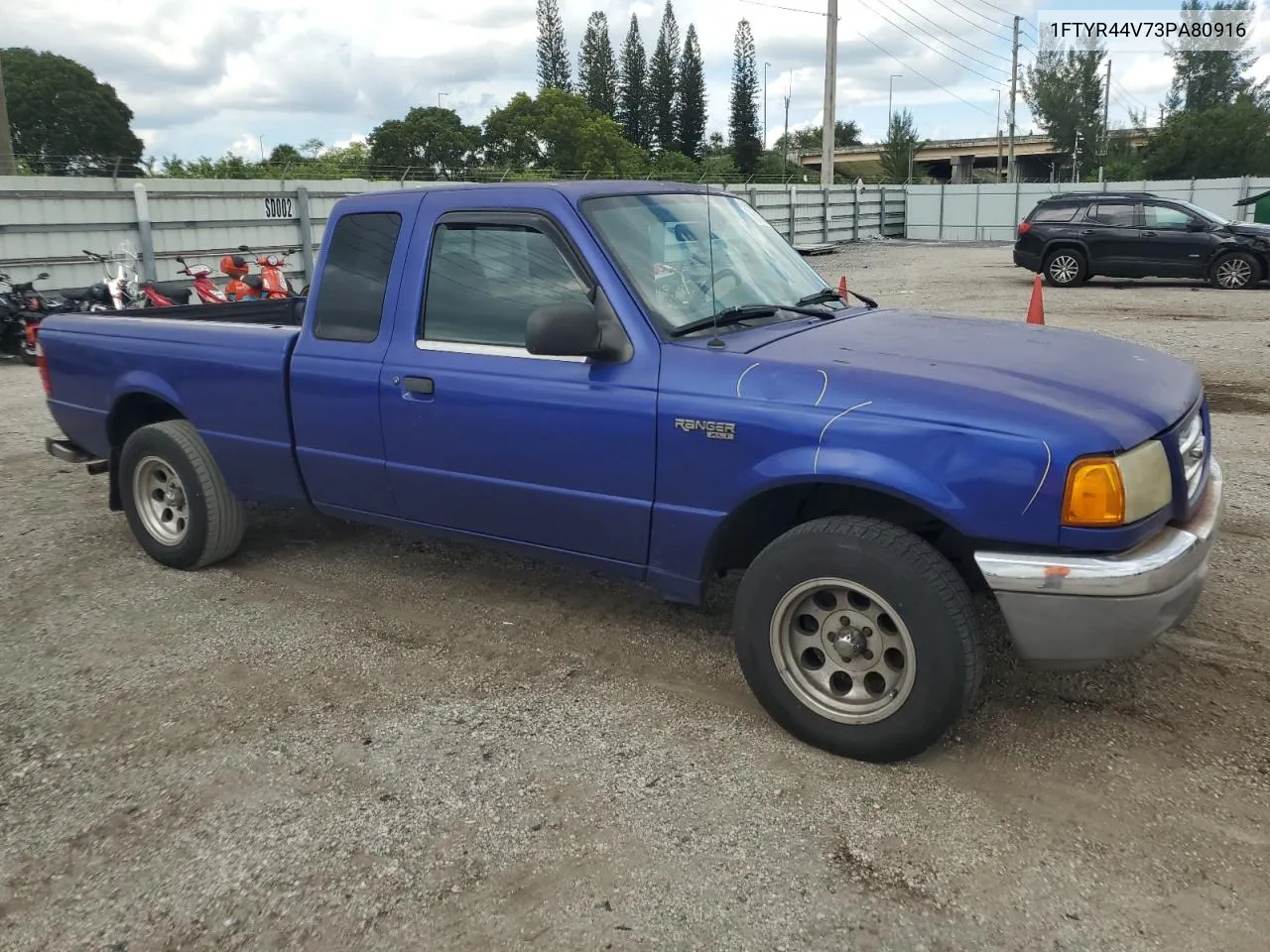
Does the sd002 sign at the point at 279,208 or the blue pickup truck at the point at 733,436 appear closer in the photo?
the blue pickup truck at the point at 733,436

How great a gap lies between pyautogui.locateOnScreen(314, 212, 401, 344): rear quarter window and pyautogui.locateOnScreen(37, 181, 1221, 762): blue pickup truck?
1cm

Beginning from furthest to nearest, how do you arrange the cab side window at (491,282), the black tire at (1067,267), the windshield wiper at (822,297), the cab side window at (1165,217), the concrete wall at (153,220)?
the black tire at (1067,267)
the cab side window at (1165,217)
the concrete wall at (153,220)
the windshield wiper at (822,297)
the cab side window at (491,282)

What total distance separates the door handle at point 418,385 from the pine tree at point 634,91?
312 feet

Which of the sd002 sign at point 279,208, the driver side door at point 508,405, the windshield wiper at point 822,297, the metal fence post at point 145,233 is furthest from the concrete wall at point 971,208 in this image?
the driver side door at point 508,405

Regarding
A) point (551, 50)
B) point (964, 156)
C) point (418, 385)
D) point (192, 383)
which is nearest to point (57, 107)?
point (551, 50)

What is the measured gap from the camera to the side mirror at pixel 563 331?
3.37m

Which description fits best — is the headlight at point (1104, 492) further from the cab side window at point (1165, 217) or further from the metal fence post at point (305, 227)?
the cab side window at point (1165, 217)

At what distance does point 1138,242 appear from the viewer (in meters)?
18.1

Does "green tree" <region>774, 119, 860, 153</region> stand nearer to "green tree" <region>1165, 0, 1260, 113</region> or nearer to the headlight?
"green tree" <region>1165, 0, 1260, 113</region>

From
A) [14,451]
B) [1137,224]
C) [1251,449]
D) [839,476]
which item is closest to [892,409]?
[839,476]

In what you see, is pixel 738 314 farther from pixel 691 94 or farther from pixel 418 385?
pixel 691 94

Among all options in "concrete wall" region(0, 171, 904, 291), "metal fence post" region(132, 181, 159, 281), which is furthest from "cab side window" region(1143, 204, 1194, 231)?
"metal fence post" region(132, 181, 159, 281)

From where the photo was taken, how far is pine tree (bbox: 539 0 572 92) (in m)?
88.1

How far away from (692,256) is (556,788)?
79.3 inches
